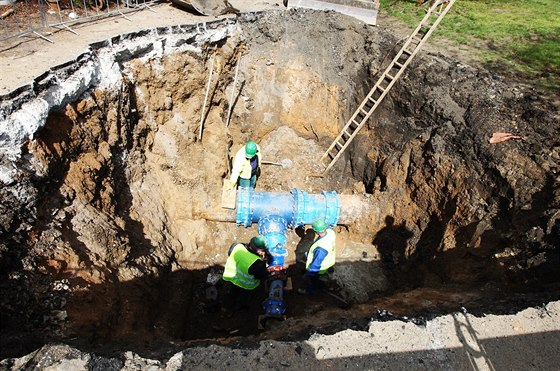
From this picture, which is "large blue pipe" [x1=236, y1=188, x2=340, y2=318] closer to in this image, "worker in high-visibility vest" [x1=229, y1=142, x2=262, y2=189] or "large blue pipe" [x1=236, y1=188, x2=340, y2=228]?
"large blue pipe" [x1=236, y1=188, x2=340, y2=228]

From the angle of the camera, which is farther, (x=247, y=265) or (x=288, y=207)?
(x=288, y=207)

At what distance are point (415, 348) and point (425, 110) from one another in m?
4.82

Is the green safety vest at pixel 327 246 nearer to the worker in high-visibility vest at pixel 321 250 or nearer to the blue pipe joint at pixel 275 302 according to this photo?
the worker in high-visibility vest at pixel 321 250

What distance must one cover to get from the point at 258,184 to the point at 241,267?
3.34 m

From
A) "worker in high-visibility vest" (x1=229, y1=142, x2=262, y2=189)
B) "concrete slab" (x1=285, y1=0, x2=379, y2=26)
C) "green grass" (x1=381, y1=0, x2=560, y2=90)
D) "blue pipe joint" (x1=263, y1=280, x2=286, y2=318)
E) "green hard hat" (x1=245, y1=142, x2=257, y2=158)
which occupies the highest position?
"concrete slab" (x1=285, y1=0, x2=379, y2=26)

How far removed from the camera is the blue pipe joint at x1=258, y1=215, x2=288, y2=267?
6051mm

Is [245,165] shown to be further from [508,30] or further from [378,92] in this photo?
[508,30]

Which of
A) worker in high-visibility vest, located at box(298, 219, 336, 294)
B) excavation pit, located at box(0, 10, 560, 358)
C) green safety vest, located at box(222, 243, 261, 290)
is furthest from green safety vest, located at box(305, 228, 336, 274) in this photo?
green safety vest, located at box(222, 243, 261, 290)

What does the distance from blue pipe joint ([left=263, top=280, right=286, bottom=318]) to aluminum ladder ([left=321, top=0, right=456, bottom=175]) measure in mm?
3374

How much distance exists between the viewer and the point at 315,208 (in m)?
7.25

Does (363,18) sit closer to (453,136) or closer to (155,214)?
(453,136)

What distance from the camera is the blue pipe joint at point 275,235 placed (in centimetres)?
605

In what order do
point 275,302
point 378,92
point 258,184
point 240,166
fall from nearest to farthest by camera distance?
1. point 275,302
2. point 240,166
3. point 378,92
4. point 258,184

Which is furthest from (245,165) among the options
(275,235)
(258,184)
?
(275,235)
